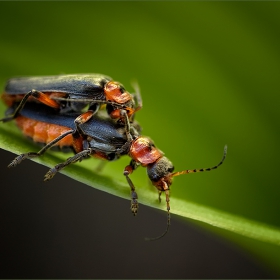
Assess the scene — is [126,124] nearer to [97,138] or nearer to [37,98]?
[97,138]

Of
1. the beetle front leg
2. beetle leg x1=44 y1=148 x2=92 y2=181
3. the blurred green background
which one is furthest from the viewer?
the blurred green background

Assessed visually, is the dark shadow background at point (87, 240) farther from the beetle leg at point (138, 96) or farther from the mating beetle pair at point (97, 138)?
the beetle leg at point (138, 96)

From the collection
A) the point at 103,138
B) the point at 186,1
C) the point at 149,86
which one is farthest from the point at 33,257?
the point at 186,1

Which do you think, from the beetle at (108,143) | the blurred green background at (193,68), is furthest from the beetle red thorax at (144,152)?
the blurred green background at (193,68)

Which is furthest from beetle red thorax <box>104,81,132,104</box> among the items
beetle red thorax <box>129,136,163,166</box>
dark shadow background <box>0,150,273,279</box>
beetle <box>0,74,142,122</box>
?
dark shadow background <box>0,150,273,279</box>

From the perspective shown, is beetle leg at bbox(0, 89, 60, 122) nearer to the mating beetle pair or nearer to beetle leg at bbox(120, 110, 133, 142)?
the mating beetle pair

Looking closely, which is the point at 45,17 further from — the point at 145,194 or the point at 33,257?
the point at 33,257
